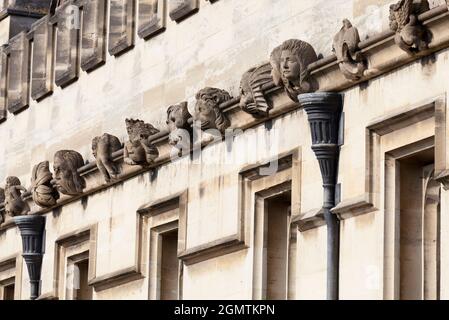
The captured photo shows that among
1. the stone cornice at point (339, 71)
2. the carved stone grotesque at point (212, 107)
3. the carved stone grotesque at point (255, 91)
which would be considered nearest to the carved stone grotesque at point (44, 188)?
the stone cornice at point (339, 71)

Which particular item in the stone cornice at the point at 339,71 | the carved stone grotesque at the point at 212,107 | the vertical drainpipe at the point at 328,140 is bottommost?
the vertical drainpipe at the point at 328,140

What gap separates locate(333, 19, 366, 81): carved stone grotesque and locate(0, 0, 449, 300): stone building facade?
2cm

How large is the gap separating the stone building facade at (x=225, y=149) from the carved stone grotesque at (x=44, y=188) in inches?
0.8

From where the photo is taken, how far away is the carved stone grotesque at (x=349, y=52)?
31250 millimetres

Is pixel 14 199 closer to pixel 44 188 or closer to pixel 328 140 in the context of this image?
pixel 44 188

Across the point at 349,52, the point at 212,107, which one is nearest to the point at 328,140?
the point at 349,52

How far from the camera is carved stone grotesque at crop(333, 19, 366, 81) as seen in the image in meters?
31.2

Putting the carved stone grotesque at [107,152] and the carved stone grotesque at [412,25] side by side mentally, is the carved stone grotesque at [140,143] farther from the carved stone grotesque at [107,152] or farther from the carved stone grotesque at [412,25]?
the carved stone grotesque at [412,25]

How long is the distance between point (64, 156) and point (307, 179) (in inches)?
316

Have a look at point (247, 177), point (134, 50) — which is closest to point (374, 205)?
point (247, 177)
